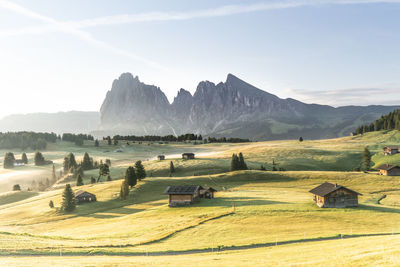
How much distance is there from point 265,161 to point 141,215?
88.3 metres

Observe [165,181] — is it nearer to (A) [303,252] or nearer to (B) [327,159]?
(A) [303,252]

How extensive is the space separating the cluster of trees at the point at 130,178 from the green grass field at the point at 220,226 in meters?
2.31

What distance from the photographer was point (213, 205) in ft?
220

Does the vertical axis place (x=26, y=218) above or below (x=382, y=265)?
below

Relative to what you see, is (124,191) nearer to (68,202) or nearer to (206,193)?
(68,202)

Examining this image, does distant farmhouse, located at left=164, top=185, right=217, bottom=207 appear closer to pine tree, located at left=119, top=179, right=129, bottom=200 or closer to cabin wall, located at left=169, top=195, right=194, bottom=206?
cabin wall, located at left=169, top=195, right=194, bottom=206

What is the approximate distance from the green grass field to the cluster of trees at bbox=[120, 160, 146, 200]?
7.59ft

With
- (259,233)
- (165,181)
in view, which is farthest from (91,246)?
(165,181)

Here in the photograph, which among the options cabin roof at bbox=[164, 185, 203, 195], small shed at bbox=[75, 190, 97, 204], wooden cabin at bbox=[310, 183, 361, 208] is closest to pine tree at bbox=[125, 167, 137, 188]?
small shed at bbox=[75, 190, 97, 204]

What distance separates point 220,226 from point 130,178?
169ft

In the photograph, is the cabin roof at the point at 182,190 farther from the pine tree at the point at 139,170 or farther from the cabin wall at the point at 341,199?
the cabin wall at the point at 341,199

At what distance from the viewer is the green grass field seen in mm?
30344

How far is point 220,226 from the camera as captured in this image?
159 ft

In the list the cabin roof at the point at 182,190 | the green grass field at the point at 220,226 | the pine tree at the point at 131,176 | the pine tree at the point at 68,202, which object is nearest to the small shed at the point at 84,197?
the green grass field at the point at 220,226
